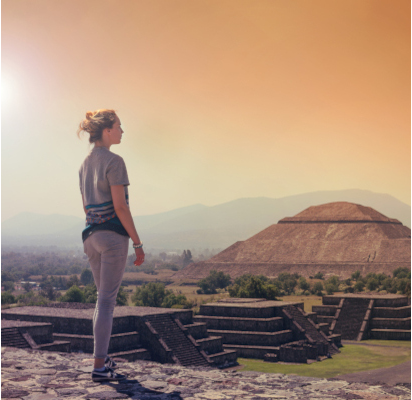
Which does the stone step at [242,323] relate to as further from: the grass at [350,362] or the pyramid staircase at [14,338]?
the pyramid staircase at [14,338]

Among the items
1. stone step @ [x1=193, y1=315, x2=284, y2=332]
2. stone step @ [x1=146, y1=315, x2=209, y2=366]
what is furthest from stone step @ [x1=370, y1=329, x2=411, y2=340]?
stone step @ [x1=146, y1=315, x2=209, y2=366]

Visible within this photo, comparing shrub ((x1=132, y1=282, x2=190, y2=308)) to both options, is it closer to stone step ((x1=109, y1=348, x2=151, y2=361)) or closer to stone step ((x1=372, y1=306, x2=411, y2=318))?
stone step ((x1=372, y1=306, x2=411, y2=318))

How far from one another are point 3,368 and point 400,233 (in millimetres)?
146521

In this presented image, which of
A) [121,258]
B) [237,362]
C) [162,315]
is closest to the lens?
[121,258]

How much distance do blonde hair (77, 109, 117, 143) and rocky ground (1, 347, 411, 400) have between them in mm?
2968

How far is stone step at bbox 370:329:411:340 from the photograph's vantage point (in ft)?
165

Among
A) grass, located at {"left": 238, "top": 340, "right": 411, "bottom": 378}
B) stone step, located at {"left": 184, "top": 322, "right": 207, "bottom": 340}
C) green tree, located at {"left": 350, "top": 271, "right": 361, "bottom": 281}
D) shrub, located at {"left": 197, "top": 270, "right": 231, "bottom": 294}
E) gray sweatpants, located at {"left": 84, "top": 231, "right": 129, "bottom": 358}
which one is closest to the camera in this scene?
gray sweatpants, located at {"left": 84, "top": 231, "right": 129, "bottom": 358}

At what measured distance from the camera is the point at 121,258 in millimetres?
6773

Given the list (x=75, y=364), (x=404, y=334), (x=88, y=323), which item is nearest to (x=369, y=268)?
(x=404, y=334)

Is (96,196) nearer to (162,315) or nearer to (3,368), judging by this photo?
(3,368)

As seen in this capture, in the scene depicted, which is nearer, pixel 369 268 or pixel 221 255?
pixel 369 268

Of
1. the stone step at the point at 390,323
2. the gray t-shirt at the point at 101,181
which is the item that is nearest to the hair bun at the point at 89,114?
the gray t-shirt at the point at 101,181

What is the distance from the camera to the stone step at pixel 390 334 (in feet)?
165

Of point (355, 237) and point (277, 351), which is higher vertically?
point (355, 237)
